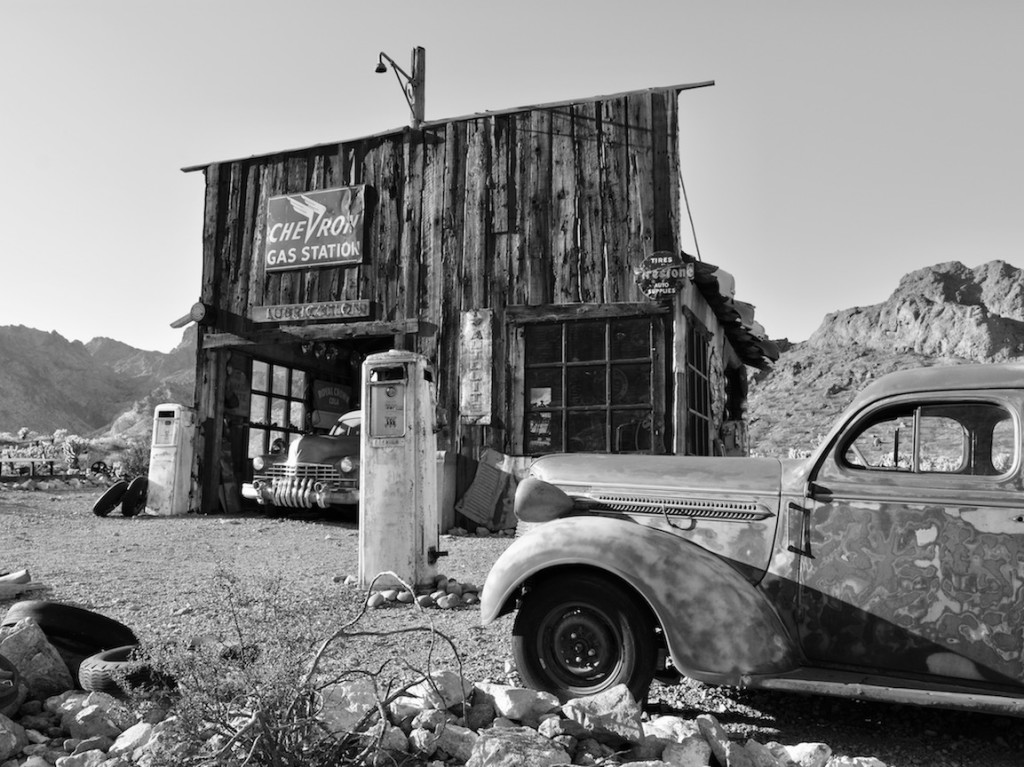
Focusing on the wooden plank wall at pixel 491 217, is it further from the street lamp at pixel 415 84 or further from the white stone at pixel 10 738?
the white stone at pixel 10 738

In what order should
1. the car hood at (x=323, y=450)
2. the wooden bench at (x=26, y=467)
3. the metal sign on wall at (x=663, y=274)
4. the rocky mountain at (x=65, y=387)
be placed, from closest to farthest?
the metal sign on wall at (x=663, y=274) → the car hood at (x=323, y=450) → the wooden bench at (x=26, y=467) → the rocky mountain at (x=65, y=387)

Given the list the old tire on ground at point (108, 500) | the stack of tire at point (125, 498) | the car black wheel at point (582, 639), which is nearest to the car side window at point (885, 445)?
the car black wheel at point (582, 639)

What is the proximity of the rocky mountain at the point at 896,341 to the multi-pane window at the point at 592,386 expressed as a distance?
10.4 meters

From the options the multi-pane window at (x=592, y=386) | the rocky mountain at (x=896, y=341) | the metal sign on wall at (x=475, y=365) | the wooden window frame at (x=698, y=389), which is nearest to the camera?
the multi-pane window at (x=592, y=386)

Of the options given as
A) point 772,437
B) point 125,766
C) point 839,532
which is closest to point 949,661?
point 839,532

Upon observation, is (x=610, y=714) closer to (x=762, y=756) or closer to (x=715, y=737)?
(x=715, y=737)

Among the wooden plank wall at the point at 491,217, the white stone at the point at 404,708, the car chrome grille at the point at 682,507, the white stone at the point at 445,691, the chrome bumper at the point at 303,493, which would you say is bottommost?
the white stone at the point at 404,708

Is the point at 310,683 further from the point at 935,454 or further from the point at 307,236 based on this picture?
the point at 307,236

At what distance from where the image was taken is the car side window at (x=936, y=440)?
358 centimetres

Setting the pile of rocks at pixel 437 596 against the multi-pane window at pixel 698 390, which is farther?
the multi-pane window at pixel 698 390

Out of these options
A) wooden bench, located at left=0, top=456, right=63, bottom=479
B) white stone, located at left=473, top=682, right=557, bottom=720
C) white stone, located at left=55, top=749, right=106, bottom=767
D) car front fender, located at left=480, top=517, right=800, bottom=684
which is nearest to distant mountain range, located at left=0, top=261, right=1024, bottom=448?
car front fender, located at left=480, top=517, right=800, bottom=684

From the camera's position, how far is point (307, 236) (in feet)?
43.2

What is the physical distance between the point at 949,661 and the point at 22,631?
421 cm

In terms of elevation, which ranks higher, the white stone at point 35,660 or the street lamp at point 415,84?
the street lamp at point 415,84
